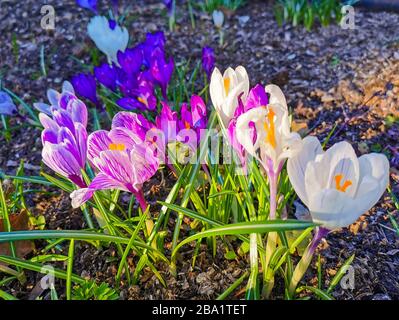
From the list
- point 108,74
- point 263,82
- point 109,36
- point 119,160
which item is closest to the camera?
point 119,160

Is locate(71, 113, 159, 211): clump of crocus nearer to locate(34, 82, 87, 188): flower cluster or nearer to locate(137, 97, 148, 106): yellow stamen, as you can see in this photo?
locate(34, 82, 87, 188): flower cluster

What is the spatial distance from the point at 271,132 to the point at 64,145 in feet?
1.67

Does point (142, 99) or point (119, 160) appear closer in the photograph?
point (119, 160)

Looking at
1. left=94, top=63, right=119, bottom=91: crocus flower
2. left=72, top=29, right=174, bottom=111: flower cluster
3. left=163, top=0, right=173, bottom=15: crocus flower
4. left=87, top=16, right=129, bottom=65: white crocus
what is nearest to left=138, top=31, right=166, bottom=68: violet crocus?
left=72, top=29, right=174, bottom=111: flower cluster

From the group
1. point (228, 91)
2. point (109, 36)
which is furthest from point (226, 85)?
point (109, 36)

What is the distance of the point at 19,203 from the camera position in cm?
180

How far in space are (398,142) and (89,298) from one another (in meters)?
1.31

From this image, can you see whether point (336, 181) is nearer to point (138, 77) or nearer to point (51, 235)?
point (51, 235)

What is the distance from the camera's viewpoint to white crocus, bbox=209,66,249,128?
1.28 meters

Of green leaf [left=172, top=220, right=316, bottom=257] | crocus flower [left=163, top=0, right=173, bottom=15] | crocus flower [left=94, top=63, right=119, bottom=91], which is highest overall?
crocus flower [left=163, top=0, right=173, bottom=15]

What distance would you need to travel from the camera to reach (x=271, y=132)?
1125mm

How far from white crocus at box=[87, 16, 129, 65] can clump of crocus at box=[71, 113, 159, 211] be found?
990 mm

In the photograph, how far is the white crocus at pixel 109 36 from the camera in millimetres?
2184
